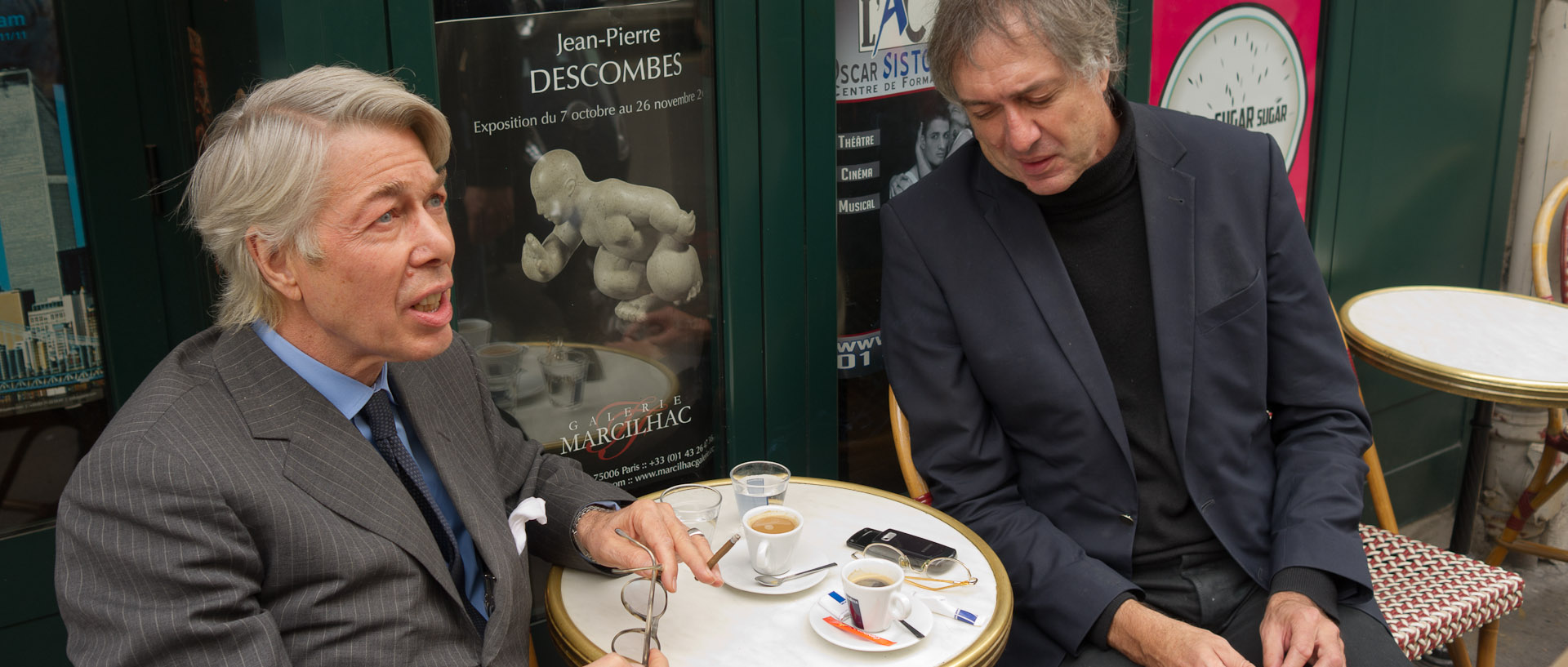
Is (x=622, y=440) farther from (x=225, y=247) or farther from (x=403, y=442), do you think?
(x=225, y=247)

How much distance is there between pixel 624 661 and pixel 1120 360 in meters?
1.18

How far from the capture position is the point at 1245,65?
11.8 ft

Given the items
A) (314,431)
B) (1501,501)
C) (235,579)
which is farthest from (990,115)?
(1501,501)

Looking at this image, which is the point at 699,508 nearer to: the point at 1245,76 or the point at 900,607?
the point at 900,607

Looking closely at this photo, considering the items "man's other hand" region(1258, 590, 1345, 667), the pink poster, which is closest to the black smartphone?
"man's other hand" region(1258, 590, 1345, 667)

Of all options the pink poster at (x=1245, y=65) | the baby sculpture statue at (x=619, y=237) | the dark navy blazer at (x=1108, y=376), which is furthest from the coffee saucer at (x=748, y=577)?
the pink poster at (x=1245, y=65)

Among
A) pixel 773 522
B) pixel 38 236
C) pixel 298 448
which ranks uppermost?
pixel 38 236

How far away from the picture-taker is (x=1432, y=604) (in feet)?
7.93

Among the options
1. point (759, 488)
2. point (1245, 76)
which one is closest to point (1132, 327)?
point (759, 488)

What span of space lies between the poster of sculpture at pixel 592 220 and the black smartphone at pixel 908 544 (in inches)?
33.8

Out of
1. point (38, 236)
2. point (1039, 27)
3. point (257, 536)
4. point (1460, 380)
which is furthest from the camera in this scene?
point (1460, 380)

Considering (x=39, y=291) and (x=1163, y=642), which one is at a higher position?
(x=39, y=291)

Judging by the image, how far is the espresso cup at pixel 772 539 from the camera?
180cm

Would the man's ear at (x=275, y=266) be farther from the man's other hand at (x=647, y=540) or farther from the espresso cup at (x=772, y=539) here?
the espresso cup at (x=772, y=539)
